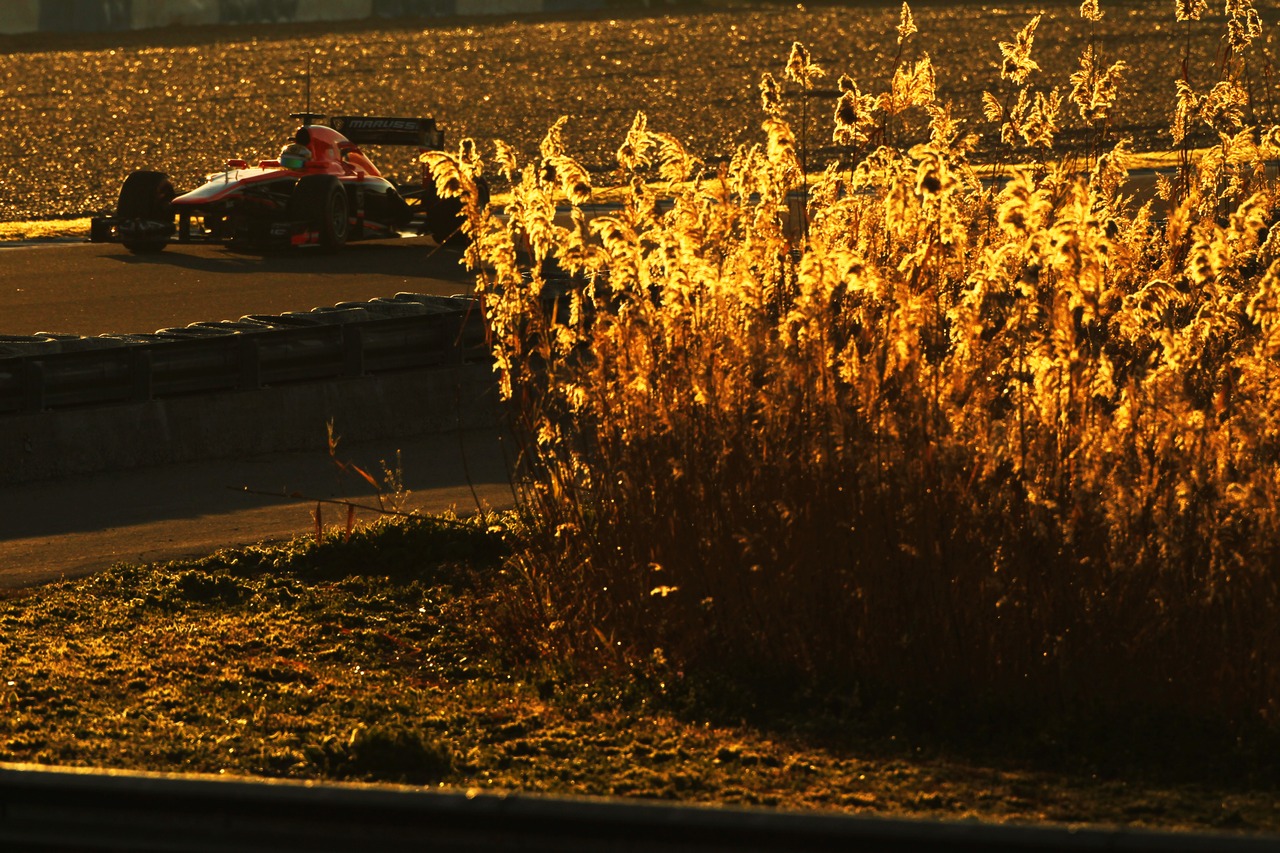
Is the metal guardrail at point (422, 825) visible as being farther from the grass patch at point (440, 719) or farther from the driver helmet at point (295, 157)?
the driver helmet at point (295, 157)

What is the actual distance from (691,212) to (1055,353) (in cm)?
163

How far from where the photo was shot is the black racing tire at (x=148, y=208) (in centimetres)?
2348

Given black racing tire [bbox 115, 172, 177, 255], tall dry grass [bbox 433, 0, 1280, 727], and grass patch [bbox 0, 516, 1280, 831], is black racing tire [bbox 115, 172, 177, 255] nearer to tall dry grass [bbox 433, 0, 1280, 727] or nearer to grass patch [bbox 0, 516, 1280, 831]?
grass patch [bbox 0, 516, 1280, 831]

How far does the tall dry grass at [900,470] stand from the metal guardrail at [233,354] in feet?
13.2

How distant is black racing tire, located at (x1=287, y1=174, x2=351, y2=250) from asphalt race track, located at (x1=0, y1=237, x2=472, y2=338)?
31 cm

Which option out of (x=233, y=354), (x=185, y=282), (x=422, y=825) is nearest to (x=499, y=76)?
(x=185, y=282)

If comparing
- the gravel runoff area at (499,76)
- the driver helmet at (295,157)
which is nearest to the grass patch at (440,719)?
the driver helmet at (295,157)

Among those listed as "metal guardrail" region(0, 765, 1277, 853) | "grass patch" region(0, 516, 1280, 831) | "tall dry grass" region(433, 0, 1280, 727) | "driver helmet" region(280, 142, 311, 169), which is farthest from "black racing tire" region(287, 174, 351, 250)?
"metal guardrail" region(0, 765, 1277, 853)

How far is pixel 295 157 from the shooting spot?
904 inches

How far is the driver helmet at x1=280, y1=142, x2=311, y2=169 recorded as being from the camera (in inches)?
902

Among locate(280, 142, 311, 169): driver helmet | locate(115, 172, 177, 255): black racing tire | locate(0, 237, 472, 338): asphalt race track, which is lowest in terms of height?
locate(0, 237, 472, 338): asphalt race track

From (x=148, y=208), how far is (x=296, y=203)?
185cm

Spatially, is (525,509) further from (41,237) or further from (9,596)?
(41,237)

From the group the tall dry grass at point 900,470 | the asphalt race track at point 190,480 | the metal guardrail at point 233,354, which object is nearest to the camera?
the tall dry grass at point 900,470
